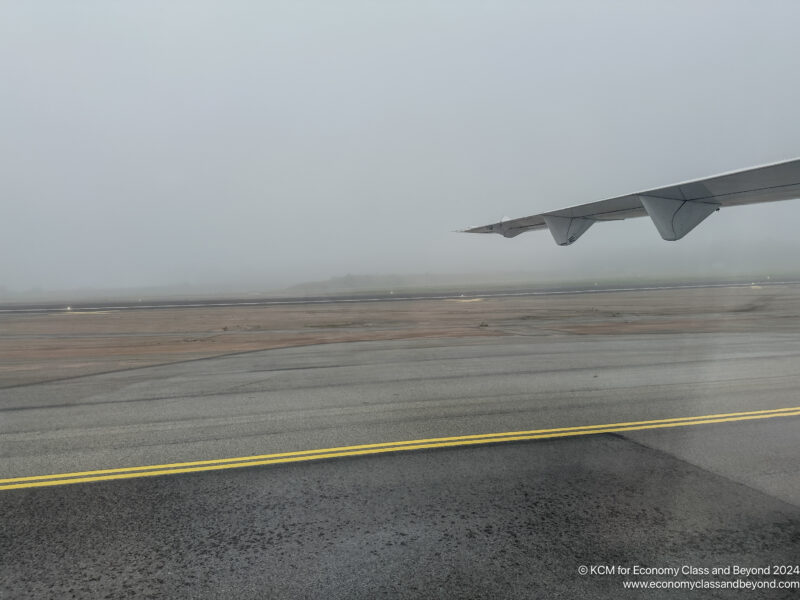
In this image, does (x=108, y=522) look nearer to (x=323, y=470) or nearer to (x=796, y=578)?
(x=323, y=470)

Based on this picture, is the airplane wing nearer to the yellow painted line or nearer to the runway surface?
the yellow painted line

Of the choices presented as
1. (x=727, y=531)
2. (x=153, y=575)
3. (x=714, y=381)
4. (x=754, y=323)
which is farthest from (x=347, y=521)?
(x=754, y=323)

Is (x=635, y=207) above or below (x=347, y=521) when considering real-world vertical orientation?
above

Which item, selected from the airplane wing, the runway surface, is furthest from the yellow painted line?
the airplane wing

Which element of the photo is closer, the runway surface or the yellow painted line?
the runway surface

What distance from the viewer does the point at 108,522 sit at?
457 cm

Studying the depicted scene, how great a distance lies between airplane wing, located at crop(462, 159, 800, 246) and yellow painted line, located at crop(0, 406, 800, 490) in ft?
10.3

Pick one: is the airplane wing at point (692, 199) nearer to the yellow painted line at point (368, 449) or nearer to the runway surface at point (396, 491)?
the yellow painted line at point (368, 449)

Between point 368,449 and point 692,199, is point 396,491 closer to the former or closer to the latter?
point 368,449

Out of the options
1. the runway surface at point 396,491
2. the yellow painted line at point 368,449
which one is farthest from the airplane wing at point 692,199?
the runway surface at point 396,491

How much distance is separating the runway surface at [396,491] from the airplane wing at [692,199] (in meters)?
3.39

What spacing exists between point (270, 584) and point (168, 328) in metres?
24.0

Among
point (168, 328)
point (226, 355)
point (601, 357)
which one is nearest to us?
point (601, 357)

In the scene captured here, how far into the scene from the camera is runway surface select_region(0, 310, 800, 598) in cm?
381
